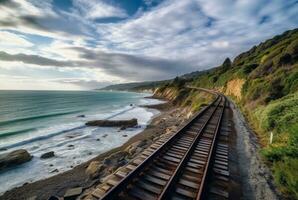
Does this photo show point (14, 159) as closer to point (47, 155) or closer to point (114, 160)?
point (47, 155)

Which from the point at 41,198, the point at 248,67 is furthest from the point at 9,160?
the point at 248,67

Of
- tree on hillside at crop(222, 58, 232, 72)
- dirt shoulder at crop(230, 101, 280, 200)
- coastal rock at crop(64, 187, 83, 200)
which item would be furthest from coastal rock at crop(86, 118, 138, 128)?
tree on hillside at crop(222, 58, 232, 72)

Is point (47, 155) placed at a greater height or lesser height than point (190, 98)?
lesser

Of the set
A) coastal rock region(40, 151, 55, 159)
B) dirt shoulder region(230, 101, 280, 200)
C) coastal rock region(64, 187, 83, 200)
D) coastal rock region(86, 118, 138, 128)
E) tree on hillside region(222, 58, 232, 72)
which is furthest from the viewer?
tree on hillside region(222, 58, 232, 72)

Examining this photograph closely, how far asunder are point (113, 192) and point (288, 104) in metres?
12.4

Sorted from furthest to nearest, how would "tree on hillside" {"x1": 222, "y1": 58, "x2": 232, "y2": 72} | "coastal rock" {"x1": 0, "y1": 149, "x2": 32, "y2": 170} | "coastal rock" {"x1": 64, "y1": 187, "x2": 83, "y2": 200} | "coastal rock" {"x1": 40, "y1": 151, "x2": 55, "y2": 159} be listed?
"tree on hillside" {"x1": 222, "y1": 58, "x2": 232, "y2": 72}
"coastal rock" {"x1": 40, "y1": 151, "x2": 55, "y2": 159}
"coastal rock" {"x1": 0, "y1": 149, "x2": 32, "y2": 170}
"coastal rock" {"x1": 64, "y1": 187, "x2": 83, "y2": 200}

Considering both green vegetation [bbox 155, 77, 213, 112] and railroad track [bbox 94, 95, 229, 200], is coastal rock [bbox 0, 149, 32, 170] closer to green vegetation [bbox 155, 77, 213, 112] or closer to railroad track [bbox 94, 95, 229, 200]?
railroad track [bbox 94, 95, 229, 200]

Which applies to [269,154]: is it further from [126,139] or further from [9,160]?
[9,160]

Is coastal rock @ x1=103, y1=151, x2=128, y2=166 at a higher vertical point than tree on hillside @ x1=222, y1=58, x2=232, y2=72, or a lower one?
lower

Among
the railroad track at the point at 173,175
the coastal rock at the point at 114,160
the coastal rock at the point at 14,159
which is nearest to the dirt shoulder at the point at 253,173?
the railroad track at the point at 173,175

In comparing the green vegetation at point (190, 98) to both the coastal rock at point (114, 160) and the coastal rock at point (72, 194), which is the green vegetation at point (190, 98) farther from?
the coastal rock at point (72, 194)

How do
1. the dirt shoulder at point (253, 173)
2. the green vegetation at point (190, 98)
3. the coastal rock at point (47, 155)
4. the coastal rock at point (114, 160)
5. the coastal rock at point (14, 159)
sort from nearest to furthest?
the dirt shoulder at point (253, 173) → the coastal rock at point (114, 160) → the coastal rock at point (14, 159) → the coastal rock at point (47, 155) → the green vegetation at point (190, 98)

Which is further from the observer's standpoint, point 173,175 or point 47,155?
point 47,155

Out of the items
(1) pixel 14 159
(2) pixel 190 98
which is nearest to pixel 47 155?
(1) pixel 14 159
